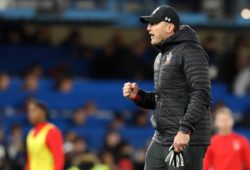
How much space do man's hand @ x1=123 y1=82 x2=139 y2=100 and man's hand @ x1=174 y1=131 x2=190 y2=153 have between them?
69cm

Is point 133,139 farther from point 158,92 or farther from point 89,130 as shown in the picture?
point 158,92

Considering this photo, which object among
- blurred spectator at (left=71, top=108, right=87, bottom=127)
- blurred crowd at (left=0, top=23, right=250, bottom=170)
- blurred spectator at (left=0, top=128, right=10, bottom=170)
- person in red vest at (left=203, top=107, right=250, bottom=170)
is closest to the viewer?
person in red vest at (left=203, top=107, right=250, bottom=170)

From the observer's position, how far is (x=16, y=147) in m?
13.6

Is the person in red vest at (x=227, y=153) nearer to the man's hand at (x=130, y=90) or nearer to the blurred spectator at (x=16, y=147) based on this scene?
the man's hand at (x=130, y=90)

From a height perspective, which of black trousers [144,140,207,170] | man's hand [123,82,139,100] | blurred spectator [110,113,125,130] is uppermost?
man's hand [123,82,139,100]

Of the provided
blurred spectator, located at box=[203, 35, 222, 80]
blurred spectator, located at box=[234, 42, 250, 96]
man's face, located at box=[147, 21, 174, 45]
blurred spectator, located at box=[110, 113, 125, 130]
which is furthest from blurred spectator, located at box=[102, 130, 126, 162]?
man's face, located at box=[147, 21, 174, 45]

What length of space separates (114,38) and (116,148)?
13.8ft

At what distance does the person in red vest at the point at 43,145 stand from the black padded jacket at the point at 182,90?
288 centimetres

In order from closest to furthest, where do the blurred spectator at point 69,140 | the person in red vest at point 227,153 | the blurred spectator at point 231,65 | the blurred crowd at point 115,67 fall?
the person in red vest at point 227,153 → the blurred spectator at point 69,140 → the blurred crowd at point 115,67 → the blurred spectator at point 231,65

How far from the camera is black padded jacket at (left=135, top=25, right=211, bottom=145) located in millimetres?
6074

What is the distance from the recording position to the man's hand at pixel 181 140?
236 inches

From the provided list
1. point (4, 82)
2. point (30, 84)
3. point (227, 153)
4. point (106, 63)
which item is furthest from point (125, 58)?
point (227, 153)

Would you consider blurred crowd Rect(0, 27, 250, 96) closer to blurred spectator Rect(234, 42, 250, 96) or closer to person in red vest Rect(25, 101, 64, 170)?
blurred spectator Rect(234, 42, 250, 96)

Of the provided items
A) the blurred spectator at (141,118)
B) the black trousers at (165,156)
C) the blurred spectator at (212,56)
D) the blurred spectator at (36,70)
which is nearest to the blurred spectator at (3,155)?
the blurred spectator at (36,70)
